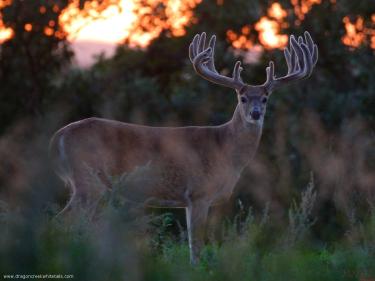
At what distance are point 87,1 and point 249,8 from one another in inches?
178

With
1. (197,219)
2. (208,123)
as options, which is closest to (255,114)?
(197,219)

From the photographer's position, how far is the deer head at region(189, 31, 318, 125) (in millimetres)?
A: 9531

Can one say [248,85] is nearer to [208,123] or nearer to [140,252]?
[140,252]

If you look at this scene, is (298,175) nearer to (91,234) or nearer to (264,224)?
(264,224)

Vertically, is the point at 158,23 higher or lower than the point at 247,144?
higher

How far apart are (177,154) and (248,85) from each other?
1056 millimetres

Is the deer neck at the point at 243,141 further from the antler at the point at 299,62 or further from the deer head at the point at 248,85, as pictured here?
the antler at the point at 299,62

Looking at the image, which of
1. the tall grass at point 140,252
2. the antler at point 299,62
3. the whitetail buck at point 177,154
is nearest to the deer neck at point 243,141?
the whitetail buck at point 177,154

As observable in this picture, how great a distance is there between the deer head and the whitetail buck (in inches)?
0.4

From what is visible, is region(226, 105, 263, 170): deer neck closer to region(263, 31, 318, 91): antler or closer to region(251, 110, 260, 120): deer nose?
region(251, 110, 260, 120): deer nose

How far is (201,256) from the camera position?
7.93 m

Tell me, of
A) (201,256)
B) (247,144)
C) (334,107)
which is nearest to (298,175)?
(334,107)

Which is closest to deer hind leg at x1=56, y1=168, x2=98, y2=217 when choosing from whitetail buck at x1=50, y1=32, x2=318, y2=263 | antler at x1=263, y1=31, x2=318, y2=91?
whitetail buck at x1=50, y1=32, x2=318, y2=263

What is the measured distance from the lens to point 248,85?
32.0 ft
